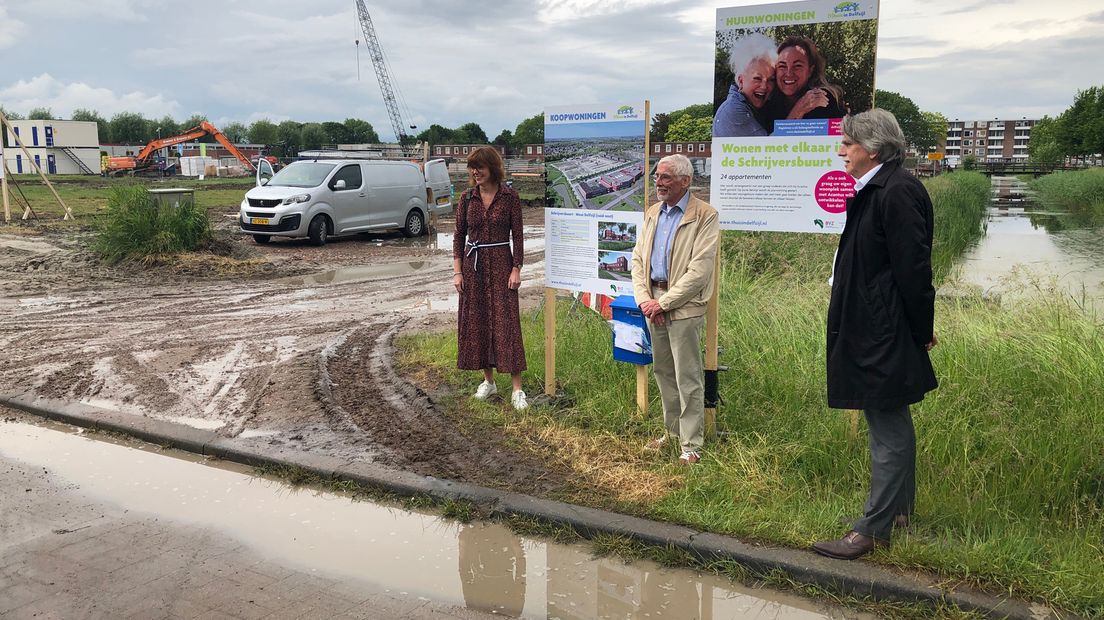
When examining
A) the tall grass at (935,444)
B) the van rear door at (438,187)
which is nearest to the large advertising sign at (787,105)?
the tall grass at (935,444)

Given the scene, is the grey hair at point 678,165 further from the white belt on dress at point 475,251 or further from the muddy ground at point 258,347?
the muddy ground at point 258,347

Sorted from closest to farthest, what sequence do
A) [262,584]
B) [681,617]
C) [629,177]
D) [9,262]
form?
[681,617]
[262,584]
[629,177]
[9,262]

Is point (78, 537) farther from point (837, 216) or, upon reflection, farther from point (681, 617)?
point (837, 216)

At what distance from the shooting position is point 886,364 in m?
3.81

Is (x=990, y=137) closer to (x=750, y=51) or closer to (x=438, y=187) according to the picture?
(x=438, y=187)

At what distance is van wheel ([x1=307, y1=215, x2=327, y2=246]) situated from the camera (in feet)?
59.8

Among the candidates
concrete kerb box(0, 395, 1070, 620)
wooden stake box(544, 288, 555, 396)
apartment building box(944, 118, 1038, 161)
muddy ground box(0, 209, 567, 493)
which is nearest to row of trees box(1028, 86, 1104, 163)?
muddy ground box(0, 209, 567, 493)

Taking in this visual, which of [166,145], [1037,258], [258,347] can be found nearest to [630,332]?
[258,347]

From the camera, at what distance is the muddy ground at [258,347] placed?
604 cm

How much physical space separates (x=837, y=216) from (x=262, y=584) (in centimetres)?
368

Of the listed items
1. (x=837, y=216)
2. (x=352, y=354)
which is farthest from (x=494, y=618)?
(x=352, y=354)

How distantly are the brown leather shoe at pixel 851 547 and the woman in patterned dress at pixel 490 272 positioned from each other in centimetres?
281

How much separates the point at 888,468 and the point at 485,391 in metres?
3.39

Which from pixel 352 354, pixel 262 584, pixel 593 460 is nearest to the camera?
pixel 262 584
